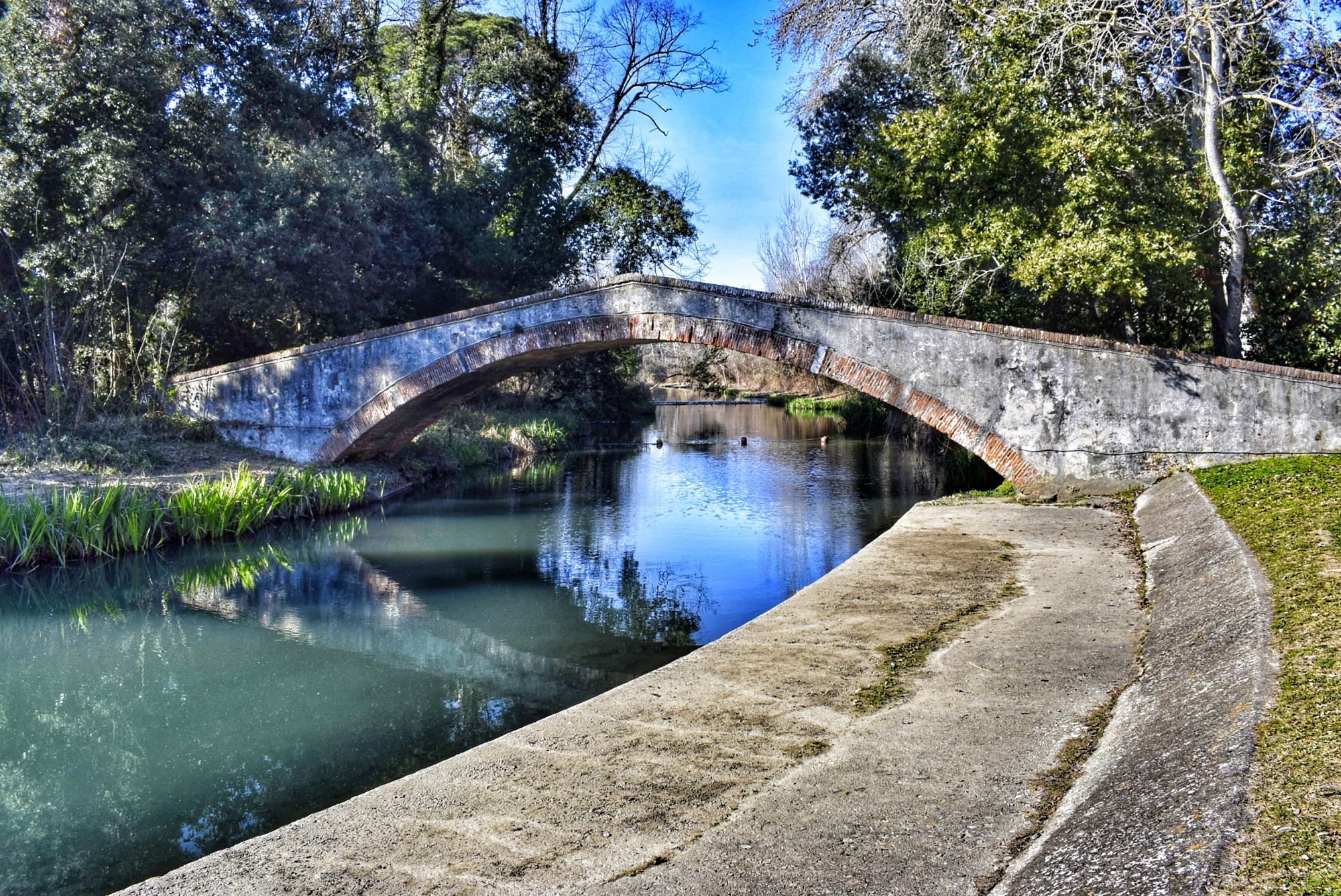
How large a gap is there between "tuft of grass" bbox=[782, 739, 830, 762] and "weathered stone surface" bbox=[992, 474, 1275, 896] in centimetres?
85

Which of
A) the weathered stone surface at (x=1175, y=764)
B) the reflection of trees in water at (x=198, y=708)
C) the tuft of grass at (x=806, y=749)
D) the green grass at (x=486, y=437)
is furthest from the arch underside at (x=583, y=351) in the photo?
the tuft of grass at (x=806, y=749)

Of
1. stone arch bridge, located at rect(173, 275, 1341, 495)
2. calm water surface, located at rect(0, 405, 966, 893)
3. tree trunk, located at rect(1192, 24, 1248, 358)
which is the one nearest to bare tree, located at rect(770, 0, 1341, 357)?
tree trunk, located at rect(1192, 24, 1248, 358)

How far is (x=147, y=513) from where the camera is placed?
9.63 meters

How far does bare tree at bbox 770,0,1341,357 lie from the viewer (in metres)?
9.48

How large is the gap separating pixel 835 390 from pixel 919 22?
24.5m

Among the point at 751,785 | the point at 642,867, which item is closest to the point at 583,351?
the point at 751,785

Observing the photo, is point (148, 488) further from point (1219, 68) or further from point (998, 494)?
point (1219, 68)

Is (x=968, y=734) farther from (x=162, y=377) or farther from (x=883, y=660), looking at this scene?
(x=162, y=377)

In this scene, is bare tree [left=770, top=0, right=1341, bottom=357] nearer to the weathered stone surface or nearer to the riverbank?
the weathered stone surface

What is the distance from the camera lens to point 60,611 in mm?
7699

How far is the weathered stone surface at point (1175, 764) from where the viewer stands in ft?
6.32

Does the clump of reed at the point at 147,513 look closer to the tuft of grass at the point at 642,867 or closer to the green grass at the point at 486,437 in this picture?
the green grass at the point at 486,437

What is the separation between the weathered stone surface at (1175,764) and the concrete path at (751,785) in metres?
0.18

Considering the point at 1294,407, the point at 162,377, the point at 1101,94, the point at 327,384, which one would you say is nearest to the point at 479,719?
the point at 1294,407
